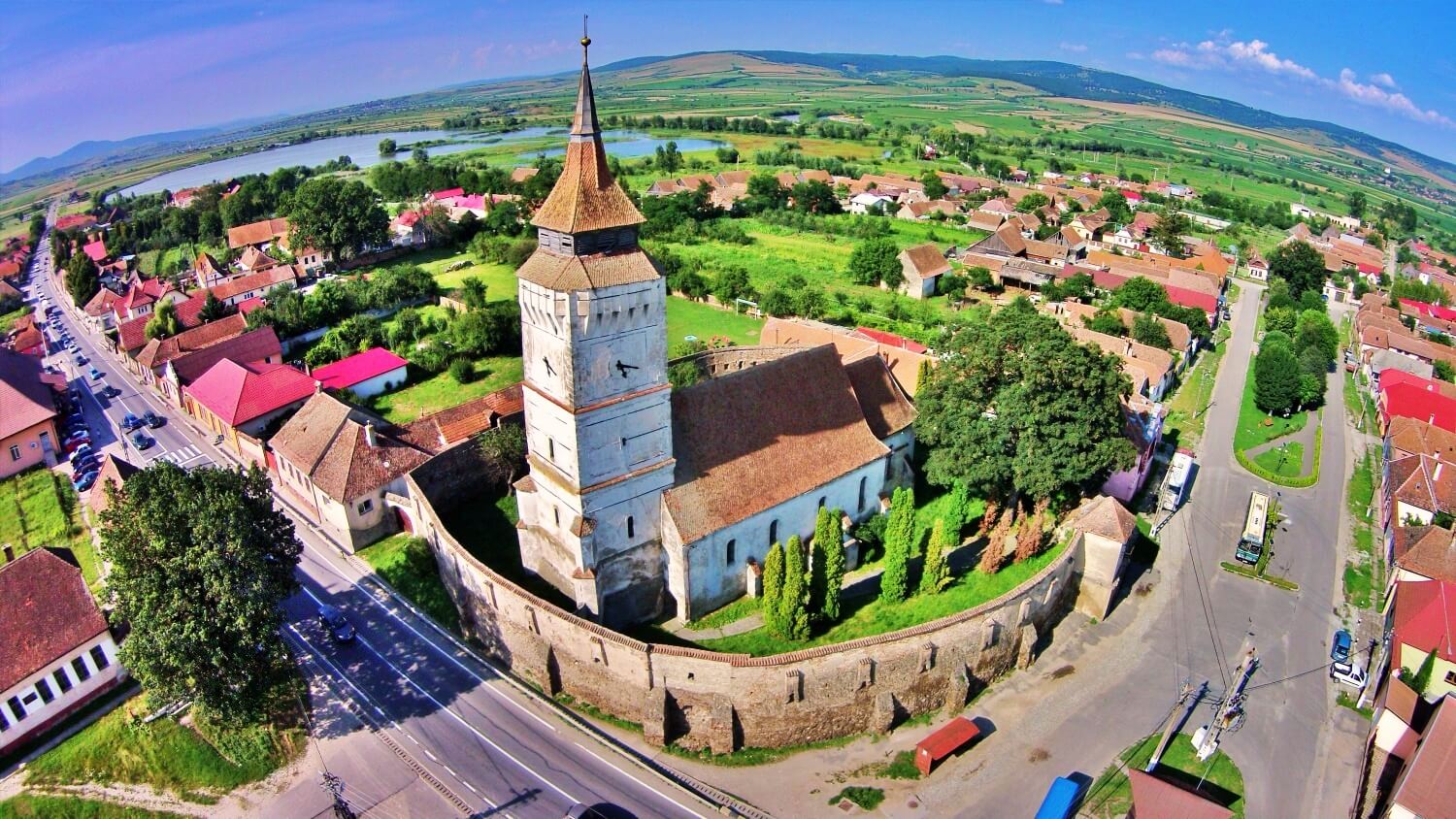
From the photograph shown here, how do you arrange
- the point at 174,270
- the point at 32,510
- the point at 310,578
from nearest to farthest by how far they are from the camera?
the point at 310,578
the point at 32,510
the point at 174,270

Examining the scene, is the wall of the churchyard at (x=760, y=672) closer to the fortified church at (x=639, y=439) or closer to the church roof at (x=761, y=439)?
the fortified church at (x=639, y=439)

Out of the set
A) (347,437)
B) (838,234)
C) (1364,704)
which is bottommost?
(1364,704)

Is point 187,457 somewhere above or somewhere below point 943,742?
above

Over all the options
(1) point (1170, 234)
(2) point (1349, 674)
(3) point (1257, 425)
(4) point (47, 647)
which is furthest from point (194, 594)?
(1) point (1170, 234)

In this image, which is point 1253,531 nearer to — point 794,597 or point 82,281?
point 794,597

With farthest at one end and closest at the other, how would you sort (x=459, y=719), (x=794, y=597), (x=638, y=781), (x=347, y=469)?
1. (x=347, y=469)
2. (x=794, y=597)
3. (x=459, y=719)
4. (x=638, y=781)

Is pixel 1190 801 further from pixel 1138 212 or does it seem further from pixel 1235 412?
pixel 1138 212

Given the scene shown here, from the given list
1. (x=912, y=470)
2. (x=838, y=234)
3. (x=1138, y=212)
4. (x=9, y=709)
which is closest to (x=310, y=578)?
(x=9, y=709)
